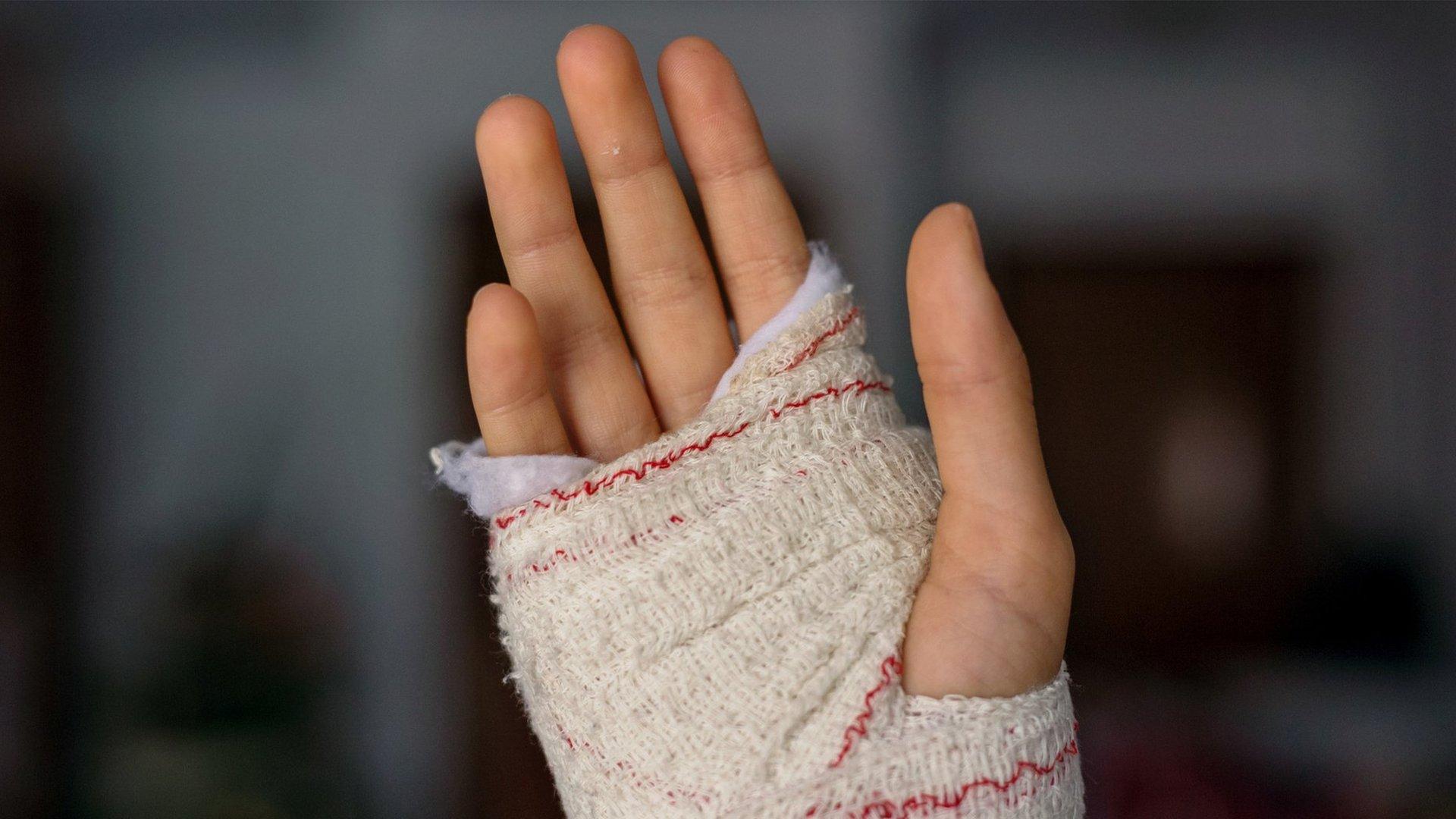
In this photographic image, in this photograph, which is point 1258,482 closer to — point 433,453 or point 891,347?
point 891,347

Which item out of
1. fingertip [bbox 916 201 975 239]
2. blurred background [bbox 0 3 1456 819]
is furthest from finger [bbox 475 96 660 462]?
blurred background [bbox 0 3 1456 819]

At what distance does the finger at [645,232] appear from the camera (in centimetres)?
61

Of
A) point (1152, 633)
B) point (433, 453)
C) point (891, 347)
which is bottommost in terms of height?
point (1152, 633)

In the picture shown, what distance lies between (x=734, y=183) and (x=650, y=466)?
0.63 feet

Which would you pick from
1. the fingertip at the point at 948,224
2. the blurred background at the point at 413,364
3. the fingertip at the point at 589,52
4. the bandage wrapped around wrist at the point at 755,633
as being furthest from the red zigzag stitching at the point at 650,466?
the blurred background at the point at 413,364

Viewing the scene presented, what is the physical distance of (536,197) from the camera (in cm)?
60

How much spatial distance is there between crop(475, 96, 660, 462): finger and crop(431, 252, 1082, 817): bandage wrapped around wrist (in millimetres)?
67

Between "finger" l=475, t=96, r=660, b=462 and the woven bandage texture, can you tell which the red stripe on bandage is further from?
"finger" l=475, t=96, r=660, b=462

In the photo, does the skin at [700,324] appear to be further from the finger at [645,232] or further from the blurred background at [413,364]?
the blurred background at [413,364]

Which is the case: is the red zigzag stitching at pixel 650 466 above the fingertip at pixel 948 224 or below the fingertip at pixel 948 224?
below

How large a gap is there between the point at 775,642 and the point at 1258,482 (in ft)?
5.26

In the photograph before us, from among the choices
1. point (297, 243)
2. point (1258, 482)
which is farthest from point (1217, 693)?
point (297, 243)

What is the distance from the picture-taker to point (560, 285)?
2.02 ft

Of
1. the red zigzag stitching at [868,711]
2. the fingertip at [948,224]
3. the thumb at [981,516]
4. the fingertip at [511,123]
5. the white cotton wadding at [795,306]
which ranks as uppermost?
the fingertip at [511,123]
